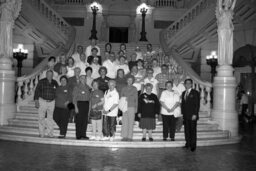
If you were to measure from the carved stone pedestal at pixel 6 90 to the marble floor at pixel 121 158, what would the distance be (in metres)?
1.85

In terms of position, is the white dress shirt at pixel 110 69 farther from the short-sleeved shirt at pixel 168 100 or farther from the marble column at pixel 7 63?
the marble column at pixel 7 63

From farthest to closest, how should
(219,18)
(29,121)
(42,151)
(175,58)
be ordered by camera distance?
(175,58) < (219,18) < (29,121) < (42,151)

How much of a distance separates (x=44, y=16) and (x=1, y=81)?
6.71m

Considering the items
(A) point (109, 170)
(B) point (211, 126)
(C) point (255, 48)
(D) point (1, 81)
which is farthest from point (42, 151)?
(C) point (255, 48)

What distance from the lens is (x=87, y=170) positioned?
597 centimetres

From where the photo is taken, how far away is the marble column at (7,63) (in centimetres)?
1028

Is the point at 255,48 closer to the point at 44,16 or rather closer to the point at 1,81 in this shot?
the point at 44,16

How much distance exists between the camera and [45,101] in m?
8.78

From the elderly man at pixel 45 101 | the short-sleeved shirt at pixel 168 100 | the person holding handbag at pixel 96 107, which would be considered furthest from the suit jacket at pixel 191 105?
the elderly man at pixel 45 101

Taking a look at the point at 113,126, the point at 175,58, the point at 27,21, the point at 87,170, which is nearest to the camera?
the point at 87,170

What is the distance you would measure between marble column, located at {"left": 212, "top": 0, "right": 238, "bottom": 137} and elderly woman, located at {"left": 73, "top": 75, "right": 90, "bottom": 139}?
439 centimetres

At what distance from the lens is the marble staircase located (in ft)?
28.0

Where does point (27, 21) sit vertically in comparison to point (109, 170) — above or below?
above

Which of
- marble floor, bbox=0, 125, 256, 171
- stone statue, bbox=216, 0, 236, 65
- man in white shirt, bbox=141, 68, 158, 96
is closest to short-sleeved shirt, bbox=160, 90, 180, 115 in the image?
man in white shirt, bbox=141, 68, 158, 96
